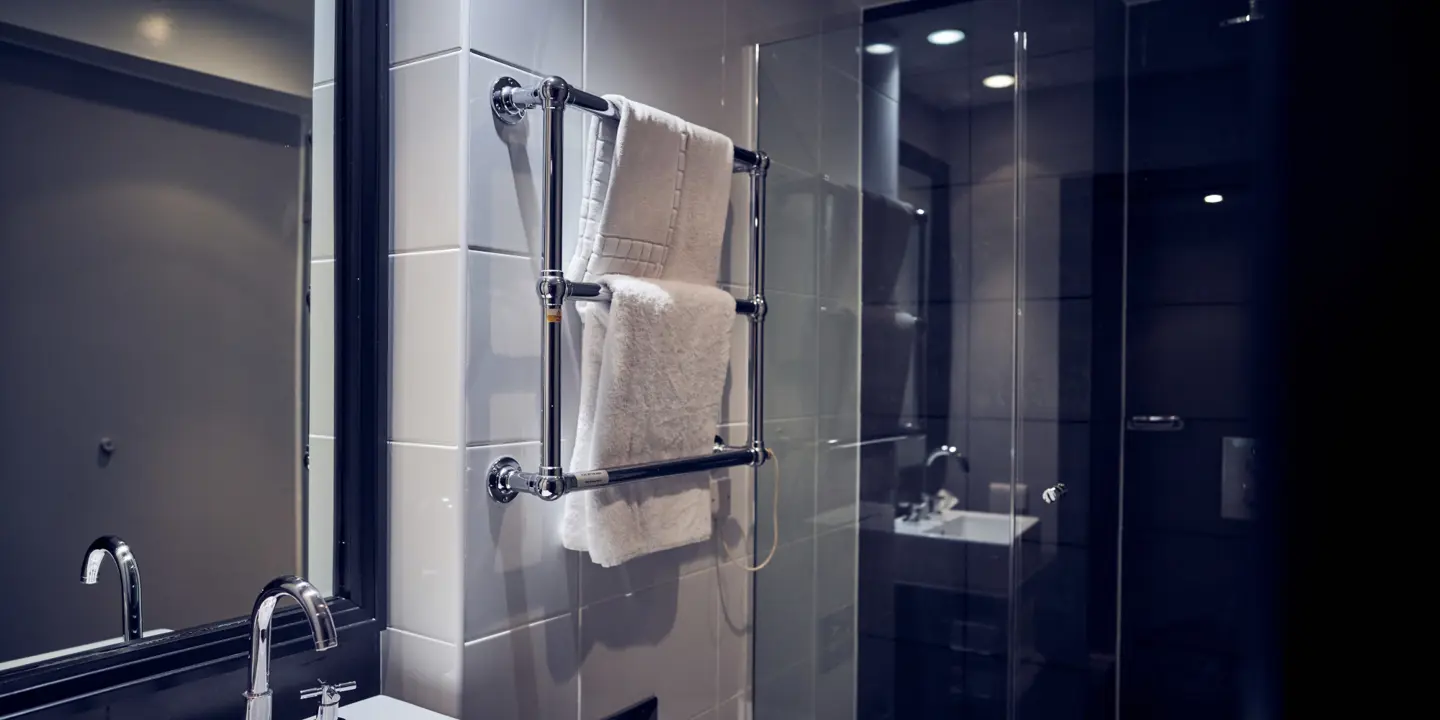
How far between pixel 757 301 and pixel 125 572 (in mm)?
1037

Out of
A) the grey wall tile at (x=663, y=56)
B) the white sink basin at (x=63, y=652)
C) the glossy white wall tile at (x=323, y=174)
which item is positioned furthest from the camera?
the grey wall tile at (x=663, y=56)

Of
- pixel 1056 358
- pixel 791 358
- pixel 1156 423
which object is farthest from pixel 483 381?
pixel 1156 423

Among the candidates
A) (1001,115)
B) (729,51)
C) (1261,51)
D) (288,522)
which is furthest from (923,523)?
(1261,51)

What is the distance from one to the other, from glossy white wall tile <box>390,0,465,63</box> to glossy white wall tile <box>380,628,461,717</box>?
84 centimetres

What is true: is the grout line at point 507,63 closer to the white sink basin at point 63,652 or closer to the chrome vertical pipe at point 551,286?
the chrome vertical pipe at point 551,286

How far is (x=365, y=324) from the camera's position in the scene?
53.6 inches

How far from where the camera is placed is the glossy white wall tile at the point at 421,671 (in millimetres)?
1302

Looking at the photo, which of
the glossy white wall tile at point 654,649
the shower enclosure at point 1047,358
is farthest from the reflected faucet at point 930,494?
the glossy white wall tile at point 654,649

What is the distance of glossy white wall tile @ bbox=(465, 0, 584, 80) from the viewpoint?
1326mm

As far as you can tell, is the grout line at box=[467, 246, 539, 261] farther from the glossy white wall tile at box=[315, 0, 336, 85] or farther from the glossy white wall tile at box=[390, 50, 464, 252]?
the glossy white wall tile at box=[315, 0, 336, 85]

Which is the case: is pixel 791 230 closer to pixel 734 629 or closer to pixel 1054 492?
pixel 1054 492

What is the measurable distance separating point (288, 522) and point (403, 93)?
2.09 ft

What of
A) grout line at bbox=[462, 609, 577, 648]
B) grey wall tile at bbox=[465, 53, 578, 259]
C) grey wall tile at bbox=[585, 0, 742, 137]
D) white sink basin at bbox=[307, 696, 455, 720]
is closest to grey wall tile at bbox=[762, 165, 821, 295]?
grey wall tile at bbox=[585, 0, 742, 137]

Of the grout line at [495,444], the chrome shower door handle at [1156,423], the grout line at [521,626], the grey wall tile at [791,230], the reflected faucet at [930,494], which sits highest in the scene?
the grey wall tile at [791,230]
